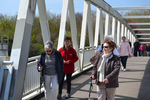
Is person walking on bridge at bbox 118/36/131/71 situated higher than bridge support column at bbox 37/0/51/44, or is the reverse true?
bridge support column at bbox 37/0/51/44

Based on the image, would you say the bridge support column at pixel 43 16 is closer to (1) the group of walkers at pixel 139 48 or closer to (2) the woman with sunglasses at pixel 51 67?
(2) the woman with sunglasses at pixel 51 67

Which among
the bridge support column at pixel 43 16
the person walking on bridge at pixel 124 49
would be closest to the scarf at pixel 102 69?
the bridge support column at pixel 43 16

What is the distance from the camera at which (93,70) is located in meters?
4.96

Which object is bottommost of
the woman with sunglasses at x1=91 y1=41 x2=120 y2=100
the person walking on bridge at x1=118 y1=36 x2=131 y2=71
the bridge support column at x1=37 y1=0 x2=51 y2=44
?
the woman with sunglasses at x1=91 y1=41 x2=120 y2=100

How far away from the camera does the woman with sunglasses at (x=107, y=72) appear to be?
4664mm

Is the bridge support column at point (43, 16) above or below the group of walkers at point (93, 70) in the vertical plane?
above

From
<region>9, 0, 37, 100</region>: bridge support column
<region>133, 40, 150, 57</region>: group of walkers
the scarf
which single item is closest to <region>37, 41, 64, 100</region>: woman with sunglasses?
<region>9, 0, 37, 100</region>: bridge support column

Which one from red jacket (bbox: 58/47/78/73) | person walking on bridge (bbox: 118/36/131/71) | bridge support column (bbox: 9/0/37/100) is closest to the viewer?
bridge support column (bbox: 9/0/37/100)

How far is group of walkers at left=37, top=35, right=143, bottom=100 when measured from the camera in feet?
15.5

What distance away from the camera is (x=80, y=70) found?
11078 mm

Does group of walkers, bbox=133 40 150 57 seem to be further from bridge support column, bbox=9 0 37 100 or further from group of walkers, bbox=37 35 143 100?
bridge support column, bbox=9 0 37 100

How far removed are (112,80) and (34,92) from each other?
2694 millimetres

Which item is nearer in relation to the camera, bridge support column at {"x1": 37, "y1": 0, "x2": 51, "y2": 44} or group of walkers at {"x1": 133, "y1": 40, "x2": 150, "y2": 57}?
bridge support column at {"x1": 37, "y1": 0, "x2": 51, "y2": 44}

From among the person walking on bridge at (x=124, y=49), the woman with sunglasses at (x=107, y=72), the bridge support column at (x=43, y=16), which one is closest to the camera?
the woman with sunglasses at (x=107, y=72)
